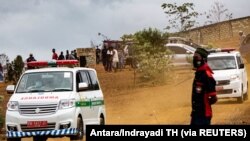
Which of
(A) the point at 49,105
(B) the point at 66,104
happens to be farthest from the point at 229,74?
(A) the point at 49,105

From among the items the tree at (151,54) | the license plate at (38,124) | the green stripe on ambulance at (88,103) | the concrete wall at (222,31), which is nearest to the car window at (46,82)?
the green stripe on ambulance at (88,103)

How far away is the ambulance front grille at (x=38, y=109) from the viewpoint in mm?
14711

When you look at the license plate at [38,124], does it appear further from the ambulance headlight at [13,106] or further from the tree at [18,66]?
the tree at [18,66]

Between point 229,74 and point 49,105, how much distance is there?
34.7ft

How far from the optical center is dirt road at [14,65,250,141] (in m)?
20.9

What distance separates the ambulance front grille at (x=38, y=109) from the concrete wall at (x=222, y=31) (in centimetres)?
4131

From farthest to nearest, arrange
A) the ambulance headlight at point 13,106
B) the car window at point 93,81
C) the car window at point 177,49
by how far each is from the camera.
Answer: the car window at point 177,49
the car window at point 93,81
the ambulance headlight at point 13,106

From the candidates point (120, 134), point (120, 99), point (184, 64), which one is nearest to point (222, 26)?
point (184, 64)

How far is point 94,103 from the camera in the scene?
1630cm

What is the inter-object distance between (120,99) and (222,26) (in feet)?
91.7

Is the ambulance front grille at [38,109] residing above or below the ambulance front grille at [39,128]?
above

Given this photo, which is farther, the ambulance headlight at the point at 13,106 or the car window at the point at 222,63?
the car window at the point at 222,63

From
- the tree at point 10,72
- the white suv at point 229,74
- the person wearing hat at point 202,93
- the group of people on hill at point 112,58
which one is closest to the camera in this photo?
Answer: the person wearing hat at point 202,93

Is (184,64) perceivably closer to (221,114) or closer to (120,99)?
(120,99)
